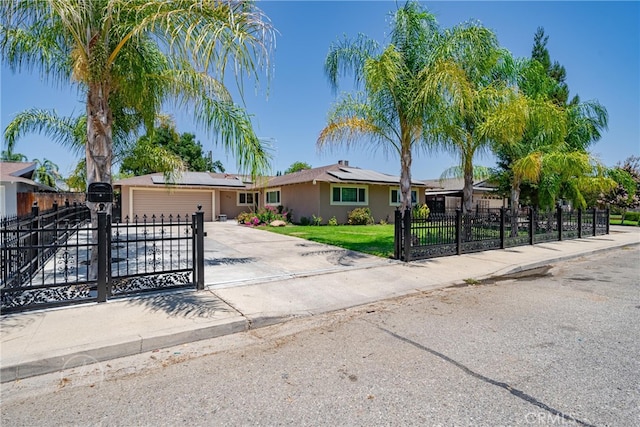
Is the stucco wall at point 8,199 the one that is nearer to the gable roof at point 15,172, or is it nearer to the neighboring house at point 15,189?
the neighboring house at point 15,189

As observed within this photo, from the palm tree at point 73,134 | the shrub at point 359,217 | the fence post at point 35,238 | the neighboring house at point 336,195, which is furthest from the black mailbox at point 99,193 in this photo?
the shrub at point 359,217

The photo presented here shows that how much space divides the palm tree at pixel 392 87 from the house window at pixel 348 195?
10.9 m

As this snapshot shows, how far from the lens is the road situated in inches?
110

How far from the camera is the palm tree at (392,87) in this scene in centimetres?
955

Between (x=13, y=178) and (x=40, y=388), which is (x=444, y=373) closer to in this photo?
(x=40, y=388)

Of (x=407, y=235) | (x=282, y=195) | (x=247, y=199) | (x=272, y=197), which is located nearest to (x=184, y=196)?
(x=247, y=199)

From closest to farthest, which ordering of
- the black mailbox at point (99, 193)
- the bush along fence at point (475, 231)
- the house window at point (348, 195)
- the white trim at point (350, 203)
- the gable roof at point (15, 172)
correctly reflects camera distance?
the black mailbox at point (99, 193) → the bush along fence at point (475, 231) → the gable roof at point (15, 172) → the white trim at point (350, 203) → the house window at point (348, 195)

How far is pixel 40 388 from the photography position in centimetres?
331

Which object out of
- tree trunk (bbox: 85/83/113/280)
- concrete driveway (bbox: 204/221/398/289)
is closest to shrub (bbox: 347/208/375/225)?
concrete driveway (bbox: 204/221/398/289)

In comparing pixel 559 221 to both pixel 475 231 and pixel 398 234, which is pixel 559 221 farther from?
pixel 398 234

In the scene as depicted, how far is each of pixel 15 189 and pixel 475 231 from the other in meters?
23.1

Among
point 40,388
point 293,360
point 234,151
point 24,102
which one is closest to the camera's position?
point 40,388

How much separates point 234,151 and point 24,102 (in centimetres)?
705

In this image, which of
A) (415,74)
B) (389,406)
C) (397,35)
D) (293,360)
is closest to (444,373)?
(389,406)
